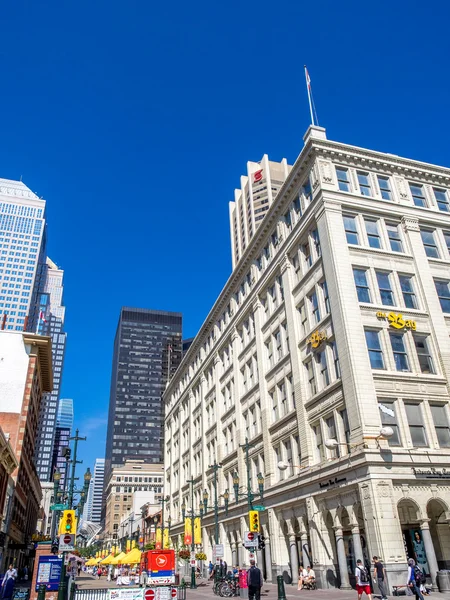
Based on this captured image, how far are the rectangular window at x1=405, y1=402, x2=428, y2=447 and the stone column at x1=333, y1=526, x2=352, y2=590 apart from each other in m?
6.91

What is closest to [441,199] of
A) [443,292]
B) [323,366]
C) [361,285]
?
[443,292]

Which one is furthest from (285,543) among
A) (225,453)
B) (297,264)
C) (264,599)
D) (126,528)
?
(126,528)

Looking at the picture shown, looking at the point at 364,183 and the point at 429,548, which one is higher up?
the point at 364,183

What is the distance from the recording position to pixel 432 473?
27.0 m

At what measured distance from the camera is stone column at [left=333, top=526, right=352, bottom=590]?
27452mm

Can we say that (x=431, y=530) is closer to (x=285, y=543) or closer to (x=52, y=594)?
(x=285, y=543)

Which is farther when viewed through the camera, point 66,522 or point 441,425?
point 441,425

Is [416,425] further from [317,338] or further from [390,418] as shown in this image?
[317,338]

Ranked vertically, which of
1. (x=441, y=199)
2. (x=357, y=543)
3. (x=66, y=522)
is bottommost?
(x=357, y=543)

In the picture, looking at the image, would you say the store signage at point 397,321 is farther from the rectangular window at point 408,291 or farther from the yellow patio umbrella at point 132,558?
the yellow patio umbrella at point 132,558

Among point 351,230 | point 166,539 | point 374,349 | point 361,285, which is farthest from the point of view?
point 166,539

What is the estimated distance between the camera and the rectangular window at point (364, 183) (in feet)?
123

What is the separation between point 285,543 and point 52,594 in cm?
1892

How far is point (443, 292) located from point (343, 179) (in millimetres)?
11181
